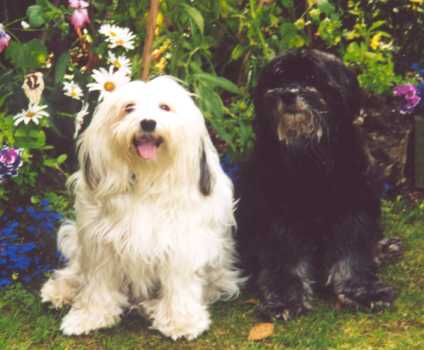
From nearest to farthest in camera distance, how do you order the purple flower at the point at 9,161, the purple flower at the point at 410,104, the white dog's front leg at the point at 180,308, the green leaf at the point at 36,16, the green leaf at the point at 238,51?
the white dog's front leg at the point at 180,308 < the green leaf at the point at 36,16 < the purple flower at the point at 9,161 < the green leaf at the point at 238,51 < the purple flower at the point at 410,104

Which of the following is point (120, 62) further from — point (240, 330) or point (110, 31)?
point (240, 330)

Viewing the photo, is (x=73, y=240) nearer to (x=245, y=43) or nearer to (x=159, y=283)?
(x=159, y=283)

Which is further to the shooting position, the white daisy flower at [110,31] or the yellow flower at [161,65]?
the yellow flower at [161,65]

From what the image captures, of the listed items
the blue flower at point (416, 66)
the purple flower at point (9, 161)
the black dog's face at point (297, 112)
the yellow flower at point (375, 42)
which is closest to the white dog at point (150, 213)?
the black dog's face at point (297, 112)

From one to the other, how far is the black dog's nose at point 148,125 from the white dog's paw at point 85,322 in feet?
3.26

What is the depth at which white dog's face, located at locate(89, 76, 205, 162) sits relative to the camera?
3.38 m

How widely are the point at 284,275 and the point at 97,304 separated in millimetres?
923

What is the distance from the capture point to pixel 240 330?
3.95m

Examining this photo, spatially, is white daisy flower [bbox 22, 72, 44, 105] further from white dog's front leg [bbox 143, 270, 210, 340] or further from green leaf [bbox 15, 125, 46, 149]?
white dog's front leg [bbox 143, 270, 210, 340]

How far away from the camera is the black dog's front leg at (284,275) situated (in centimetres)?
403

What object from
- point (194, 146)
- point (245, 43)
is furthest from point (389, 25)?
point (194, 146)

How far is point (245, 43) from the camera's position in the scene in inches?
195

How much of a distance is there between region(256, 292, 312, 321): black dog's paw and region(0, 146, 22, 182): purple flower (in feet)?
4.69

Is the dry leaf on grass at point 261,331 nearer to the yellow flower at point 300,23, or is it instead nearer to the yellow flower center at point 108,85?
the yellow flower center at point 108,85
